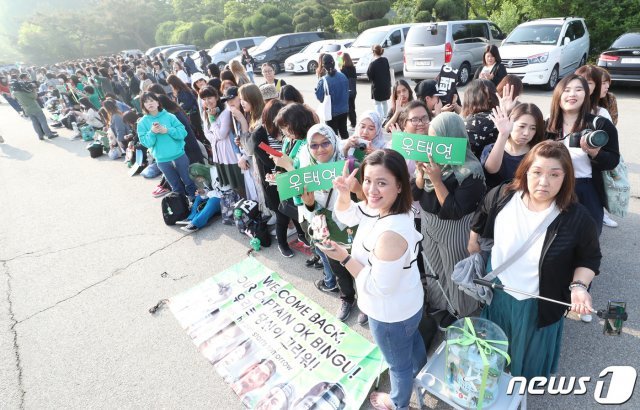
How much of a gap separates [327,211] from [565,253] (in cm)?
169

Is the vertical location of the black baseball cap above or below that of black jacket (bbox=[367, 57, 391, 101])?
above

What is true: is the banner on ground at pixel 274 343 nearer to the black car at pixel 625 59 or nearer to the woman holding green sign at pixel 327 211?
the woman holding green sign at pixel 327 211

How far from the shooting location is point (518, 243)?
2.00 metres

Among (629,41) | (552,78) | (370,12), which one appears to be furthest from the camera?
(370,12)

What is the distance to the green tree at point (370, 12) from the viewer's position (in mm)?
23234

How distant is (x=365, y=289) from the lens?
1.91m

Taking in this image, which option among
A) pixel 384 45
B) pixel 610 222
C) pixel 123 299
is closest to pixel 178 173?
pixel 123 299

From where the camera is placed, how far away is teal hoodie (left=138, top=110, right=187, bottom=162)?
5.11 meters

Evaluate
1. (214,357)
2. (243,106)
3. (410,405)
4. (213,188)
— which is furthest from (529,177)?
(213,188)

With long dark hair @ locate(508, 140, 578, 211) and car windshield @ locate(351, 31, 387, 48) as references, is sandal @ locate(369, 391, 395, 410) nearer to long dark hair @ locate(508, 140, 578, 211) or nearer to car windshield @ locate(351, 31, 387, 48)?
long dark hair @ locate(508, 140, 578, 211)

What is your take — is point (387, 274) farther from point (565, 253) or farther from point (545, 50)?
point (545, 50)

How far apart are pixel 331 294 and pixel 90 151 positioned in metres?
8.68

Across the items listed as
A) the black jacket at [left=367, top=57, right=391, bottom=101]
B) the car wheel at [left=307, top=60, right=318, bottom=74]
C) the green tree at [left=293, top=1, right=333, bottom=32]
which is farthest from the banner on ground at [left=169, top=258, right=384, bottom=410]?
the green tree at [left=293, top=1, right=333, bottom=32]

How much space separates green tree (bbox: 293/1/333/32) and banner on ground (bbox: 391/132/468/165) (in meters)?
28.3
